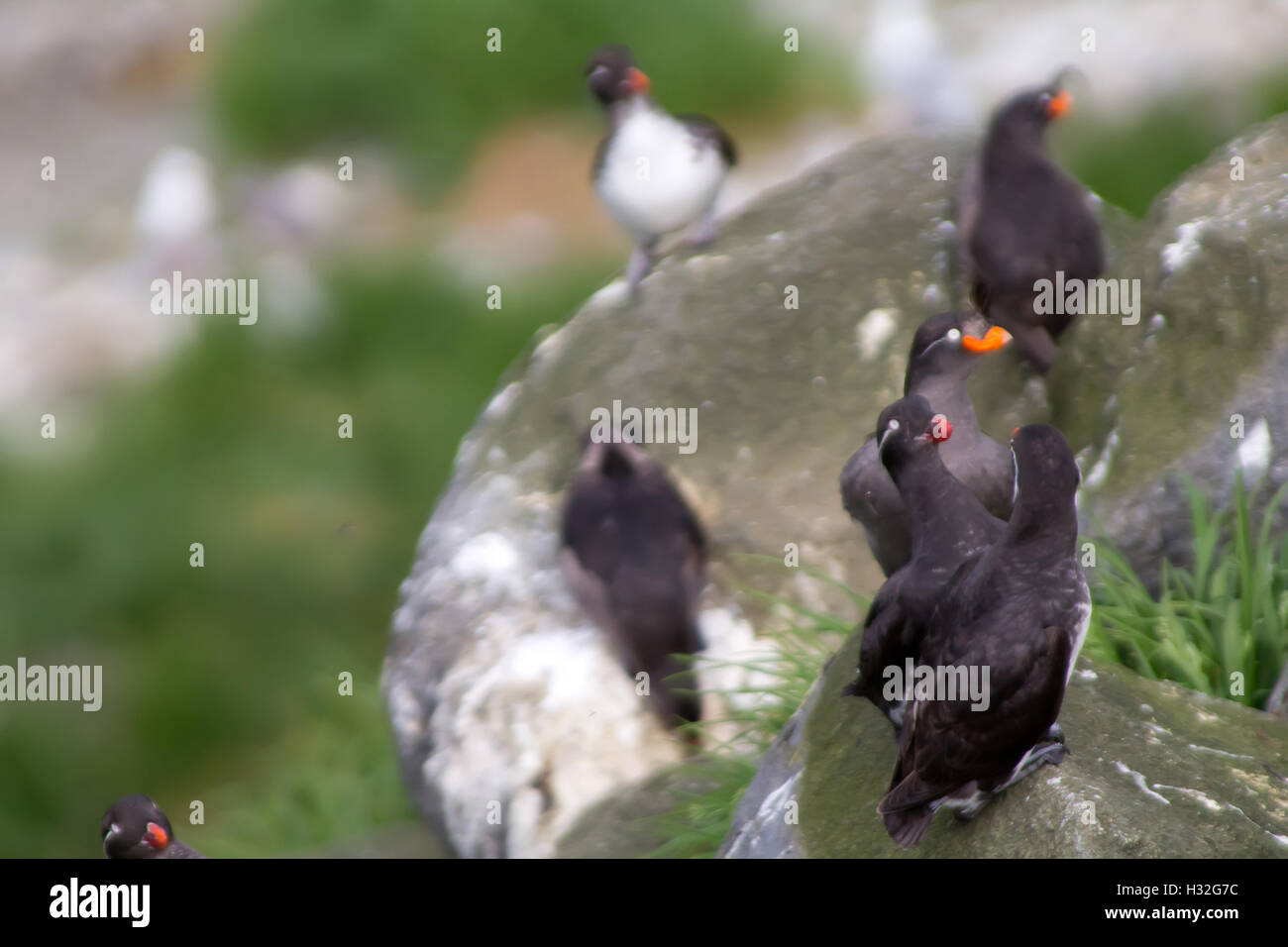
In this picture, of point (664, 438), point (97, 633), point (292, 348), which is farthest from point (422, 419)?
point (664, 438)

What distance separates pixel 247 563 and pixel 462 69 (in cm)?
472

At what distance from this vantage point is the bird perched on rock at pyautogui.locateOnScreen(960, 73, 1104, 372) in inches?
179

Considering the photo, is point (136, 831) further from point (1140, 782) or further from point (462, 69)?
point (462, 69)

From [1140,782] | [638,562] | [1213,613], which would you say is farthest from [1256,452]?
[638,562]

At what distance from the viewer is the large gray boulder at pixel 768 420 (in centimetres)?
425

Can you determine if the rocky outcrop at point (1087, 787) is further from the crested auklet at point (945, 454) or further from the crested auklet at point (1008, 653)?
the crested auklet at point (945, 454)

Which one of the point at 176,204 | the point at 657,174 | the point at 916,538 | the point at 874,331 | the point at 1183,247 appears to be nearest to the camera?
the point at 916,538

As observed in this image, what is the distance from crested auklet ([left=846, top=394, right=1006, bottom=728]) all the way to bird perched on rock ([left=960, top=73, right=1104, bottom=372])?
122 centimetres

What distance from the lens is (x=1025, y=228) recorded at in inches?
181

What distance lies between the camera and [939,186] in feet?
17.5

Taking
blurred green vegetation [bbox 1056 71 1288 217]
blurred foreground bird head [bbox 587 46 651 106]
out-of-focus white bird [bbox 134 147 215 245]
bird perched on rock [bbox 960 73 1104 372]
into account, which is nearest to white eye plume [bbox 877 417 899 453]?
bird perched on rock [bbox 960 73 1104 372]

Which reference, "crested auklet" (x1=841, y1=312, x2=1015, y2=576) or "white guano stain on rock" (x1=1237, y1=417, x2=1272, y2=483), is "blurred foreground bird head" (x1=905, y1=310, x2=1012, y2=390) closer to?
"crested auklet" (x1=841, y1=312, x2=1015, y2=576)

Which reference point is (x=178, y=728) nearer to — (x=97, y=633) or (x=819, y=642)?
(x=97, y=633)
